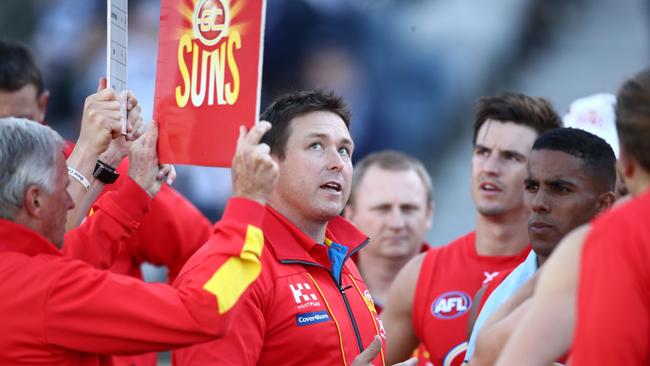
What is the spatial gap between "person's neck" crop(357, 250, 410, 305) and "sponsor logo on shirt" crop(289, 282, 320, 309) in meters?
2.66

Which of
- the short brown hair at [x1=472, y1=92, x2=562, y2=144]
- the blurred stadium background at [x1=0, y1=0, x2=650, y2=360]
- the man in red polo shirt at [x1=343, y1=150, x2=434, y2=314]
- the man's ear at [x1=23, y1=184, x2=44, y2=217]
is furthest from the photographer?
the blurred stadium background at [x1=0, y1=0, x2=650, y2=360]

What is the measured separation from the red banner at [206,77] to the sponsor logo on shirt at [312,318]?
650mm

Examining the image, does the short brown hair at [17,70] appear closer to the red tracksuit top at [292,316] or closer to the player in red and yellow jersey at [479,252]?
the red tracksuit top at [292,316]

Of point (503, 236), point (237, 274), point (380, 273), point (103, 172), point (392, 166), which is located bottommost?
point (380, 273)

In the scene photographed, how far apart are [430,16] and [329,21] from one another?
763 mm

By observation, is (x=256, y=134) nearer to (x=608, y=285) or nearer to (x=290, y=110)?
(x=290, y=110)

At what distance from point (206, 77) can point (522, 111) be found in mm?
2460

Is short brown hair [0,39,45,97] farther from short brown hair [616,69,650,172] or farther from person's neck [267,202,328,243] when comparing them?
short brown hair [616,69,650,172]

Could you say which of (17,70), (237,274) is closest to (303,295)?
(237,274)

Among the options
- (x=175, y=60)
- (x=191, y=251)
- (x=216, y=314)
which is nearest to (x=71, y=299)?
(x=216, y=314)

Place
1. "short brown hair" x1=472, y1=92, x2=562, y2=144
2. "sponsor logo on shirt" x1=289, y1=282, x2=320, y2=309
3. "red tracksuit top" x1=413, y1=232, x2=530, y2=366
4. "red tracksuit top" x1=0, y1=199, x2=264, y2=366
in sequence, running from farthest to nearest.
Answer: "short brown hair" x1=472, y1=92, x2=562, y2=144, "red tracksuit top" x1=413, y1=232, x2=530, y2=366, "sponsor logo on shirt" x1=289, y1=282, x2=320, y2=309, "red tracksuit top" x1=0, y1=199, x2=264, y2=366

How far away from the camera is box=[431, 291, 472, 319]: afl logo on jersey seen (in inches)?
200

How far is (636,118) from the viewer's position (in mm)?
2506

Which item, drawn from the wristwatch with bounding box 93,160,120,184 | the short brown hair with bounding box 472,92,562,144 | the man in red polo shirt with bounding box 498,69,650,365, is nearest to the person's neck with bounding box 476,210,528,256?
the short brown hair with bounding box 472,92,562,144
